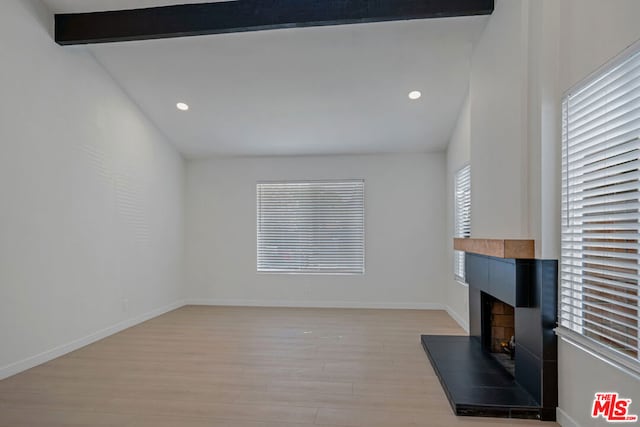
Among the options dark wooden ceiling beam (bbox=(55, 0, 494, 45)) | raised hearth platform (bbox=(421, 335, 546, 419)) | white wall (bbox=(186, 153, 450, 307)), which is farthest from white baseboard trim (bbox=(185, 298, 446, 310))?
dark wooden ceiling beam (bbox=(55, 0, 494, 45))

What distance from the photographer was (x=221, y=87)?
486 cm

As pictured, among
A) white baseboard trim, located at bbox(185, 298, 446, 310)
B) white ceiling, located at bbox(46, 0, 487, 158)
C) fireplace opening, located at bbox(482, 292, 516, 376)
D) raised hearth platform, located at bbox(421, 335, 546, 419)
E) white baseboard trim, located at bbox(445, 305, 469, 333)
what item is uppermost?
white ceiling, located at bbox(46, 0, 487, 158)

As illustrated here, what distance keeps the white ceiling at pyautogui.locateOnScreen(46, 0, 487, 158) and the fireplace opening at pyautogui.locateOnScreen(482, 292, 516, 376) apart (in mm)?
2524

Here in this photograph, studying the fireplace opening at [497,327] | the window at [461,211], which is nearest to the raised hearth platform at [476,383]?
the fireplace opening at [497,327]

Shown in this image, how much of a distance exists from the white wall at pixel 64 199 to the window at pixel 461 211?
433cm

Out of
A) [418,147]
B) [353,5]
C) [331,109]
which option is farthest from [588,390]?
[418,147]

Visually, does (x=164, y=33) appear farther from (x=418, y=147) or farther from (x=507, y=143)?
(x=418, y=147)

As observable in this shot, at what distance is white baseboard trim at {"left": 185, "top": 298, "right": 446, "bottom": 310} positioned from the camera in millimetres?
6281

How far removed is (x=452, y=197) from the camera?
5770mm

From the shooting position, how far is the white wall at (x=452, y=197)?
4.95 meters

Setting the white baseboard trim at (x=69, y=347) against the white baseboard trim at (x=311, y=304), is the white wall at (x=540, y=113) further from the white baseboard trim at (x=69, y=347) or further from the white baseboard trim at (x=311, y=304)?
the white baseboard trim at (x=69, y=347)

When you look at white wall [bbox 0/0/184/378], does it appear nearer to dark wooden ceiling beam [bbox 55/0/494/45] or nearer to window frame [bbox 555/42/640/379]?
dark wooden ceiling beam [bbox 55/0/494/45]

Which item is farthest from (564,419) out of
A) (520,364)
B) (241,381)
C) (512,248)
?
(241,381)

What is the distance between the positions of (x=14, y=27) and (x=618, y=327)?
195 inches
